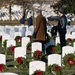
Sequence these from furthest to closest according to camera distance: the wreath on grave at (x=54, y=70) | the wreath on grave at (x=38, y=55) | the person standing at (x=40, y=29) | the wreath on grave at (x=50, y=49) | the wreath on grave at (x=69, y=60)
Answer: the wreath on grave at (x=50, y=49)
the person standing at (x=40, y=29)
the wreath on grave at (x=38, y=55)
the wreath on grave at (x=69, y=60)
the wreath on grave at (x=54, y=70)

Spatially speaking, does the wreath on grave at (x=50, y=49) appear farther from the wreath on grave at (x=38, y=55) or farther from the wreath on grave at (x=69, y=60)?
the wreath on grave at (x=69, y=60)

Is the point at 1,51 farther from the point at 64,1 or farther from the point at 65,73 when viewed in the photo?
the point at 64,1

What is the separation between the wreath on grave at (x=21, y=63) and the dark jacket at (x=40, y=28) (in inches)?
83.3

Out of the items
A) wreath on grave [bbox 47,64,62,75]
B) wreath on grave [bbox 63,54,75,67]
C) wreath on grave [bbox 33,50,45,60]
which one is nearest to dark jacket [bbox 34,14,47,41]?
wreath on grave [bbox 33,50,45,60]

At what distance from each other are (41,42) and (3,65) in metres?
3.91

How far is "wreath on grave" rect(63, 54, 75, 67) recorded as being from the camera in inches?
608

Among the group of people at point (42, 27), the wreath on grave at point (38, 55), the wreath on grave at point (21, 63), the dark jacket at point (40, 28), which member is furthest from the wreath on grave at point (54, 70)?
the dark jacket at point (40, 28)

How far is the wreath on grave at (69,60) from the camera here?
15445 mm

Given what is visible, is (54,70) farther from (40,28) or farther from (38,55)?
(40,28)

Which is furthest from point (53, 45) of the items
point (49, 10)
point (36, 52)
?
point (49, 10)

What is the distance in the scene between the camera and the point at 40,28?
661 inches

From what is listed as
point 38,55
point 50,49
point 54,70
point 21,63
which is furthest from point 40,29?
point 54,70

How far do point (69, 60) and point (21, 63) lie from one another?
176cm

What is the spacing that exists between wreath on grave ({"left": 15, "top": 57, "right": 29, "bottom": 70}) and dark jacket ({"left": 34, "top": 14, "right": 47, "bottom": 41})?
6.94 feet
